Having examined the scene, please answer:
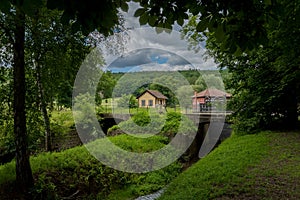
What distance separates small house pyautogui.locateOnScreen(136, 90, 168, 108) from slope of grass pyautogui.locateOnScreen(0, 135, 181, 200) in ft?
10.0

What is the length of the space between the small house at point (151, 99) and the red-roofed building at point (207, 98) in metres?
1.16

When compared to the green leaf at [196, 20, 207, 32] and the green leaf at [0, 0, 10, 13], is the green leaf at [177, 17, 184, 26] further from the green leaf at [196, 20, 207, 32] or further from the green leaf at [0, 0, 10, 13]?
the green leaf at [0, 0, 10, 13]

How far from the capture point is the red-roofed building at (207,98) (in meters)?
9.91

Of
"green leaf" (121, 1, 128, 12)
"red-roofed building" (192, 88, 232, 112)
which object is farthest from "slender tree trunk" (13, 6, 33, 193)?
"red-roofed building" (192, 88, 232, 112)

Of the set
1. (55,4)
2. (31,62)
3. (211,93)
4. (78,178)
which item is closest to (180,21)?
(55,4)

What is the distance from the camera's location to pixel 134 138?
352 inches

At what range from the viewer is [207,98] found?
10.4m

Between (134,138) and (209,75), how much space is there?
3645 millimetres

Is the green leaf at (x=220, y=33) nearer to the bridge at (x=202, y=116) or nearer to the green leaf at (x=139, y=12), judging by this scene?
the green leaf at (x=139, y=12)

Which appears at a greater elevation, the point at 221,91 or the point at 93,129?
the point at 221,91

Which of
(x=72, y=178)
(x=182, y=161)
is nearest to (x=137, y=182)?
(x=72, y=178)

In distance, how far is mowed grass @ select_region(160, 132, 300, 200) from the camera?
3.67 m

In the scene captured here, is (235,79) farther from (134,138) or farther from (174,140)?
(134,138)

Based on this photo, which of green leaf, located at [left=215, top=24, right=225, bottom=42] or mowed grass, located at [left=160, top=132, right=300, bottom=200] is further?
mowed grass, located at [left=160, top=132, right=300, bottom=200]
